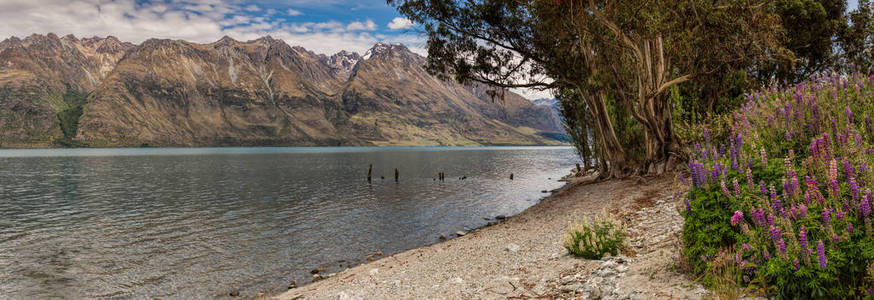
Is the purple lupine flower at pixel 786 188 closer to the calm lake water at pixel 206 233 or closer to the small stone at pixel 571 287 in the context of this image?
the small stone at pixel 571 287

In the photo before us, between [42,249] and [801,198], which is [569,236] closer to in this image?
[801,198]

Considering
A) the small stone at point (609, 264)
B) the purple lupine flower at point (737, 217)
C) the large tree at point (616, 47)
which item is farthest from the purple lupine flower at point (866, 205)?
the large tree at point (616, 47)

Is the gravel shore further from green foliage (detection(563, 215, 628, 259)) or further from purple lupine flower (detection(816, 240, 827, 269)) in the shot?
purple lupine flower (detection(816, 240, 827, 269))

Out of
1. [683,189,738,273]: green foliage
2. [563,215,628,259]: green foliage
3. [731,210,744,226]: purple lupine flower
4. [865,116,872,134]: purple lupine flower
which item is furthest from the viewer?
[563,215,628,259]: green foliage

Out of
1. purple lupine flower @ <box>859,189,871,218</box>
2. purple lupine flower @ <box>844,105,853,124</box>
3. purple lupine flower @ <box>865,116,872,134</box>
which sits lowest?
purple lupine flower @ <box>859,189,871,218</box>

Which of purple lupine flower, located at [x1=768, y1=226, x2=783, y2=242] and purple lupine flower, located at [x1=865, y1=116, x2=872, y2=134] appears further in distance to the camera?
purple lupine flower, located at [x1=865, y1=116, x2=872, y2=134]

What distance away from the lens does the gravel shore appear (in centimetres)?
649

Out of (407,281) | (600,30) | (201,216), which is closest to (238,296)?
(407,281)

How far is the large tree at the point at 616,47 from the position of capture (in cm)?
1873

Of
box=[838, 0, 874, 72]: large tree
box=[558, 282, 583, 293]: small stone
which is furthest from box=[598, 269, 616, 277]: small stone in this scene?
box=[838, 0, 874, 72]: large tree

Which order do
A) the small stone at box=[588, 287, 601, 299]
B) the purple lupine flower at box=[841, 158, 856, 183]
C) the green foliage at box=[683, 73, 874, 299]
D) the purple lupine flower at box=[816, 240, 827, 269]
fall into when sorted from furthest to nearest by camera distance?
the small stone at box=[588, 287, 601, 299]
the purple lupine flower at box=[841, 158, 856, 183]
the green foliage at box=[683, 73, 874, 299]
the purple lupine flower at box=[816, 240, 827, 269]

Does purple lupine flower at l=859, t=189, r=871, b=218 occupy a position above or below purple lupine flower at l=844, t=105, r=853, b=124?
below

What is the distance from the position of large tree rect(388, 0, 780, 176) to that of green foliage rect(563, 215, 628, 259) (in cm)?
1057

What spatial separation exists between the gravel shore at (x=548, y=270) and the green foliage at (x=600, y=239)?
0.90ft
